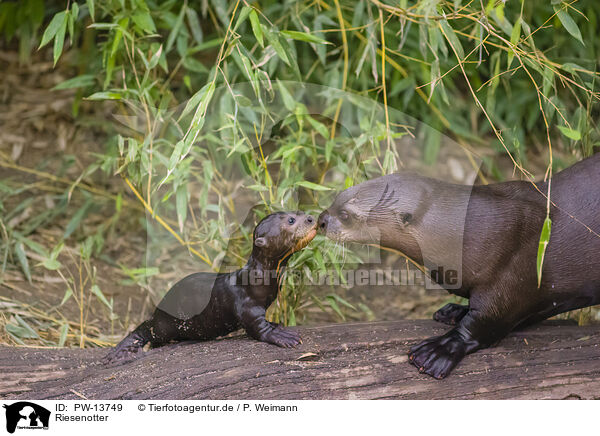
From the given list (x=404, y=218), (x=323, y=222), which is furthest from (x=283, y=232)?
(x=404, y=218)

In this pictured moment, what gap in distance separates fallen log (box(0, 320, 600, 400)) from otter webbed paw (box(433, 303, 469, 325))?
5.0 inches

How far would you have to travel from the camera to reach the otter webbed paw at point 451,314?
2.29 metres

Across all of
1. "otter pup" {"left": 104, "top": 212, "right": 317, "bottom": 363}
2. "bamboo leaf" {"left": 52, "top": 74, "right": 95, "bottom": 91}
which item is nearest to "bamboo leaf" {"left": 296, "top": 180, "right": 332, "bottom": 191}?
"otter pup" {"left": 104, "top": 212, "right": 317, "bottom": 363}

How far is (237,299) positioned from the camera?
6.97ft

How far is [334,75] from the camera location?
293cm

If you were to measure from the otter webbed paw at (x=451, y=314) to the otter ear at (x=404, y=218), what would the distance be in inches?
17.1

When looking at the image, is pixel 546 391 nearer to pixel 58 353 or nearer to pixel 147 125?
pixel 58 353

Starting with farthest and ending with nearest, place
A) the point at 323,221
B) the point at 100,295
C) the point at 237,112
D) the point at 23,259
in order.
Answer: the point at 23,259 < the point at 100,295 < the point at 237,112 < the point at 323,221

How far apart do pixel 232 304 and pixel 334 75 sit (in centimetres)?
120

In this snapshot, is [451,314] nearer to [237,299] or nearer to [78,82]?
[237,299]

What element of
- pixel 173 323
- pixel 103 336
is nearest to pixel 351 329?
pixel 173 323

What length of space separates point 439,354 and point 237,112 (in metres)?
1.08
